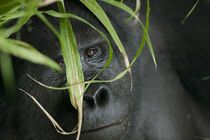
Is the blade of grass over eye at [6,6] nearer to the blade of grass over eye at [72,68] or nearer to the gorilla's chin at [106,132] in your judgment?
the blade of grass over eye at [72,68]

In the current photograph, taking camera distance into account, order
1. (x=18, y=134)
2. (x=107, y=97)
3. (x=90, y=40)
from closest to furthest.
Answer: (x=107, y=97) → (x=90, y=40) → (x=18, y=134)

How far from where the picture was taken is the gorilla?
158cm

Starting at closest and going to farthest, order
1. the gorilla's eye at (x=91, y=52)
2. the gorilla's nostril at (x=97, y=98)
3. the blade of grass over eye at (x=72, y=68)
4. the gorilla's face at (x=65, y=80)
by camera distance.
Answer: the blade of grass over eye at (x=72, y=68), the gorilla's nostril at (x=97, y=98), the gorilla's face at (x=65, y=80), the gorilla's eye at (x=91, y=52)

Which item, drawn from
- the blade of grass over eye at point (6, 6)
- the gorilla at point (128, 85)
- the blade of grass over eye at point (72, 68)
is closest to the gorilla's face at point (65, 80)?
the gorilla at point (128, 85)

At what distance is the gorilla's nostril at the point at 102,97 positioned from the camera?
1474 millimetres

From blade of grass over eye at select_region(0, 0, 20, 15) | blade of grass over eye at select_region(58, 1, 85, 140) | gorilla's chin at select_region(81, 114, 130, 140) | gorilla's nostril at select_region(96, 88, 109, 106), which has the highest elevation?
blade of grass over eye at select_region(0, 0, 20, 15)

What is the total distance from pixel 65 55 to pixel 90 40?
17.0 inches

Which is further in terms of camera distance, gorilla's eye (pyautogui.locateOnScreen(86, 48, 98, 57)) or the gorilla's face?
gorilla's eye (pyautogui.locateOnScreen(86, 48, 98, 57))

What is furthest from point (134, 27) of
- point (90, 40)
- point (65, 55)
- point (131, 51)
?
point (65, 55)

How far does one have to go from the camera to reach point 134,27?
2148 millimetres

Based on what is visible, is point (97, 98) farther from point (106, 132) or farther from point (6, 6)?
point (6, 6)

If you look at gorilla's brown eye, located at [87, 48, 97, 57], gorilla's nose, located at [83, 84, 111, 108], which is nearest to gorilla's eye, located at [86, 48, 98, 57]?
gorilla's brown eye, located at [87, 48, 97, 57]

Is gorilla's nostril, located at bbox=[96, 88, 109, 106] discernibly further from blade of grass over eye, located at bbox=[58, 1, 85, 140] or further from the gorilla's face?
blade of grass over eye, located at bbox=[58, 1, 85, 140]

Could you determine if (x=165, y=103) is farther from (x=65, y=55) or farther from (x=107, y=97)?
(x=65, y=55)
